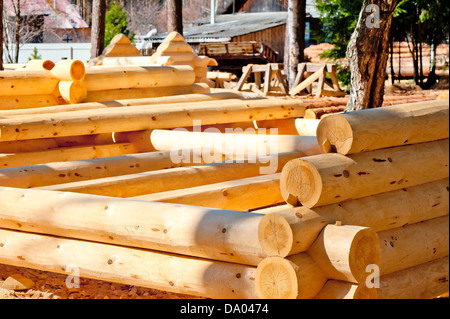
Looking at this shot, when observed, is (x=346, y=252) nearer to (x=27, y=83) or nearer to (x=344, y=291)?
(x=344, y=291)

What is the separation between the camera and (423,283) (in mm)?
5211

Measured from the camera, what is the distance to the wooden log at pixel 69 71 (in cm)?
962

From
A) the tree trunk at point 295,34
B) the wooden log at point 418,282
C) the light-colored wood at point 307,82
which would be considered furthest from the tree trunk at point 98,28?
the wooden log at point 418,282

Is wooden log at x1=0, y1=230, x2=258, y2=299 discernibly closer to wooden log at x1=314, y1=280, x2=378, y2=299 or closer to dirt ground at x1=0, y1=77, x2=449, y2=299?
dirt ground at x1=0, y1=77, x2=449, y2=299

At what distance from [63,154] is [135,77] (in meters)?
2.41

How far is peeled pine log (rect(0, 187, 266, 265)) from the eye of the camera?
14.2 feet

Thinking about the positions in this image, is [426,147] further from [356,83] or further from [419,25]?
[419,25]

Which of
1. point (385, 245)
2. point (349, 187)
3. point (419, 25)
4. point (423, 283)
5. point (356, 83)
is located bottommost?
point (423, 283)

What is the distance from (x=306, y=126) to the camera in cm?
982

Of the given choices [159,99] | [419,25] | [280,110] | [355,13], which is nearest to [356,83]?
[280,110]

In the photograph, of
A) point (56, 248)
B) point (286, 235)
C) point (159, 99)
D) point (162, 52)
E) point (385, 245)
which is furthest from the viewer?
point (162, 52)

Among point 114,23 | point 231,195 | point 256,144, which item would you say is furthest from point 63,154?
point 114,23

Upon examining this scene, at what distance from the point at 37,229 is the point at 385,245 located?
2.62m

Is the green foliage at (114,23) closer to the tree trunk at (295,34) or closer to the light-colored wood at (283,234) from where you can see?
the tree trunk at (295,34)
